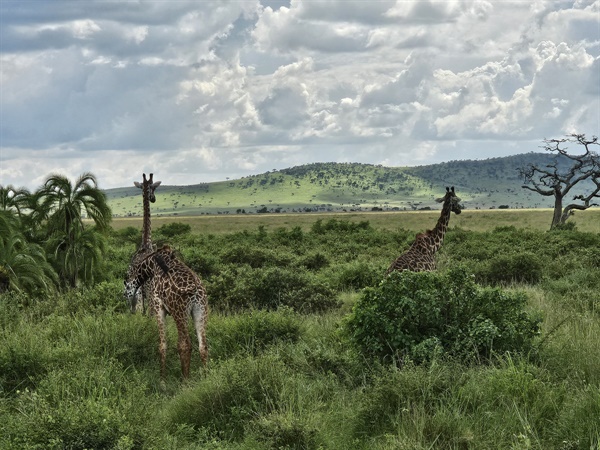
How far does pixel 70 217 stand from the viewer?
1392 centimetres

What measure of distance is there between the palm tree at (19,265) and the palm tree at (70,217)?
0.61m

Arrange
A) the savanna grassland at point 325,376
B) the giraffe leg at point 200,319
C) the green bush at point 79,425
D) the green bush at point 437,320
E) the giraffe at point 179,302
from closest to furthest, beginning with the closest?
the green bush at point 79,425 → the savanna grassland at point 325,376 → the green bush at point 437,320 → the giraffe at point 179,302 → the giraffe leg at point 200,319

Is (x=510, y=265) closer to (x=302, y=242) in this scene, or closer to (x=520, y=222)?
(x=302, y=242)

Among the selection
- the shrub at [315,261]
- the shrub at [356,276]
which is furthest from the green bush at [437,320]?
the shrub at [315,261]

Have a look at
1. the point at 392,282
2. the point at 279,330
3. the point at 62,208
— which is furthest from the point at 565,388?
the point at 62,208

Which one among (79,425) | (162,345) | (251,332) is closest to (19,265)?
(162,345)

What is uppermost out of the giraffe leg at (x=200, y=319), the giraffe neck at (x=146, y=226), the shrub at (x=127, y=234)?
the giraffe neck at (x=146, y=226)

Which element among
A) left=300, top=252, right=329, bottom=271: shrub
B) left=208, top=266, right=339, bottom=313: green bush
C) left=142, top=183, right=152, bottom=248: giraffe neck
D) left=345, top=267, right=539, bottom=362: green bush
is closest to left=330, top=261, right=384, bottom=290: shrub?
left=208, top=266, right=339, bottom=313: green bush

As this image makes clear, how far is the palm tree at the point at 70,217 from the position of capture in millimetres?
13797

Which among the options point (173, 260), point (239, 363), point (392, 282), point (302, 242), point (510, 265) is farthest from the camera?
point (302, 242)

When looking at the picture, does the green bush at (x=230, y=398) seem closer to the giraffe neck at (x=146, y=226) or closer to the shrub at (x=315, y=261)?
the giraffe neck at (x=146, y=226)

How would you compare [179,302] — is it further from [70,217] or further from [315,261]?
[315,261]

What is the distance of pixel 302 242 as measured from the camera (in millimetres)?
34562

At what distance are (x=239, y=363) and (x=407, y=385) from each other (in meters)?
1.84
